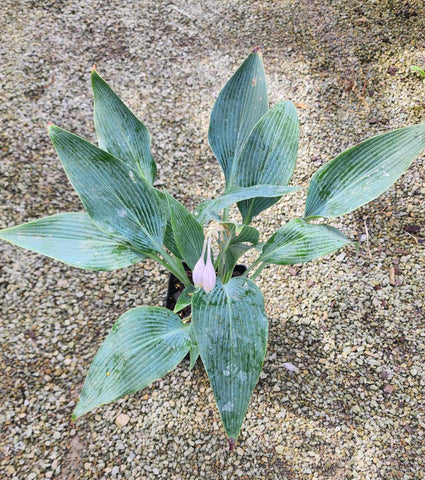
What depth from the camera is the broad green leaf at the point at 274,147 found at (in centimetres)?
92

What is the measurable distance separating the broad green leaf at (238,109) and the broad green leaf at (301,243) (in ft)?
0.77

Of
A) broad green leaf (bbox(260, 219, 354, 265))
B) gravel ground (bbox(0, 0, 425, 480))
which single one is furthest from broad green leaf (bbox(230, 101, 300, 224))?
gravel ground (bbox(0, 0, 425, 480))

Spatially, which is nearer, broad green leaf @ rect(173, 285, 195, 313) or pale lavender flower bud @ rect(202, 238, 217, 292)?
pale lavender flower bud @ rect(202, 238, 217, 292)

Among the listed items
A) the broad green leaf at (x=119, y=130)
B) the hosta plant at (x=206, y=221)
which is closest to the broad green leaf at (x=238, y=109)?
the hosta plant at (x=206, y=221)

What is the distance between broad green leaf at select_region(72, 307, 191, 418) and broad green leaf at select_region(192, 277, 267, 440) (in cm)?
17

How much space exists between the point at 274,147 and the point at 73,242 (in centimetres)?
48

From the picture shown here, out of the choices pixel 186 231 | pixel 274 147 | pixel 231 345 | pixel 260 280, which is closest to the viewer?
pixel 231 345

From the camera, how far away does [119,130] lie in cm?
94

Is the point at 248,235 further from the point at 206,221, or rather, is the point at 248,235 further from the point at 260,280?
the point at 260,280

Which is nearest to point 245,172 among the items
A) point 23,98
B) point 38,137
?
point 38,137

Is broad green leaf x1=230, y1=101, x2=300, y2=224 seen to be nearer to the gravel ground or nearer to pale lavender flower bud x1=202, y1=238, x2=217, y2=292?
pale lavender flower bud x1=202, y1=238, x2=217, y2=292

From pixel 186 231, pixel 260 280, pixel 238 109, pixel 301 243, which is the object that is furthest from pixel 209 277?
pixel 260 280

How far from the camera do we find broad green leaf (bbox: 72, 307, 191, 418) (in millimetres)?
797

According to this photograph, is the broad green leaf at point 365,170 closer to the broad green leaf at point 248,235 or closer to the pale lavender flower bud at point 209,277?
the broad green leaf at point 248,235
